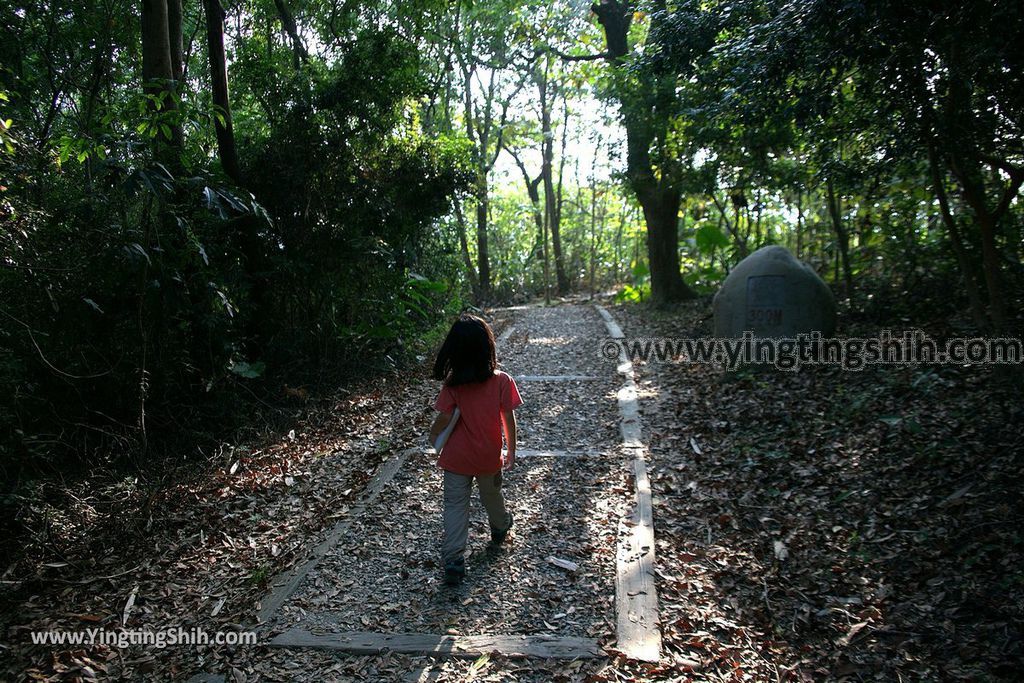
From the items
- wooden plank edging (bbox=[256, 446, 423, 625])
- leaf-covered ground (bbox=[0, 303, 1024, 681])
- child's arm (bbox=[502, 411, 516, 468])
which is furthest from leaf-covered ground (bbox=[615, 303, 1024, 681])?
wooden plank edging (bbox=[256, 446, 423, 625])

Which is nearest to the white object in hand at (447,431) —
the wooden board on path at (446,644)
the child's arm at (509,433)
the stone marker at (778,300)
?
the child's arm at (509,433)

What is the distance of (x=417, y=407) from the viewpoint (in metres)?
8.01

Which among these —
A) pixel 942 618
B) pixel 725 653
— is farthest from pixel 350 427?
pixel 942 618

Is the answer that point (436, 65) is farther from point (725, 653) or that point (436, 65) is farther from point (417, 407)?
point (725, 653)

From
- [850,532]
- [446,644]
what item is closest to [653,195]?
[850,532]

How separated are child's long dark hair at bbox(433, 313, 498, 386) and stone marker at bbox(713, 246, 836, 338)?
5.56 metres

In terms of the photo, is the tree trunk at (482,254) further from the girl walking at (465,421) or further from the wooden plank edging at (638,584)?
the girl walking at (465,421)

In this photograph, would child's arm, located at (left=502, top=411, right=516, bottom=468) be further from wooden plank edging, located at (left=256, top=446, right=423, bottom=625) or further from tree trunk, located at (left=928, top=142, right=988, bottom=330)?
tree trunk, located at (left=928, top=142, right=988, bottom=330)

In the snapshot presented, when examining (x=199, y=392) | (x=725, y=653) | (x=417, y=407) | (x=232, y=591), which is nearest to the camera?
(x=725, y=653)

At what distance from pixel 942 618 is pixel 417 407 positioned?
569 cm

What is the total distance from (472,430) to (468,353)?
477 millimetres

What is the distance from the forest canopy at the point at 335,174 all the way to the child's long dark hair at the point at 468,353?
2301mm

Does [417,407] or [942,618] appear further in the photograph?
[417,407]

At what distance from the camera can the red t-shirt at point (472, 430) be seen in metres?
4.03
